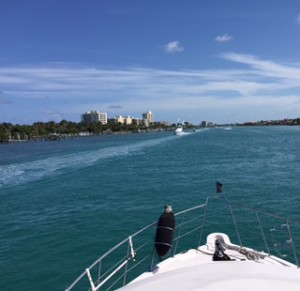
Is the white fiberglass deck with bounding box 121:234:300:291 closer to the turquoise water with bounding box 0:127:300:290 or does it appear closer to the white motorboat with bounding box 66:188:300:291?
the white motorboat with bounding box 66:188:300:291

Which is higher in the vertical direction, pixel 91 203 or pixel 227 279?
pixel 227 279

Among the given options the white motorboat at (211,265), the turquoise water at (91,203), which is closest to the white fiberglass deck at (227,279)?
the white motorboat at (211,265)

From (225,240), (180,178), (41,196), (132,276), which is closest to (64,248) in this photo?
(132,276)

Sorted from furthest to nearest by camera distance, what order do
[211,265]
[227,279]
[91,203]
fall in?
[91,203] → [211,265] → [227,279]

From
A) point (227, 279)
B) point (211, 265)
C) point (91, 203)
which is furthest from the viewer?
point (91, 203)

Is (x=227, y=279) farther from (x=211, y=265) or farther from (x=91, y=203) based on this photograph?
(x=91, y=203)

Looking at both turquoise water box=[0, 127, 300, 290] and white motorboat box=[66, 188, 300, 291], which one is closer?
white motorboat box=[66, 188, 300, 291]

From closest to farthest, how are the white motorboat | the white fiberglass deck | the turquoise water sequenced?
the white fiberglass deck, the white motorboat, the turquoise water

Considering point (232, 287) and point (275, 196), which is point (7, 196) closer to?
point (275, 196)

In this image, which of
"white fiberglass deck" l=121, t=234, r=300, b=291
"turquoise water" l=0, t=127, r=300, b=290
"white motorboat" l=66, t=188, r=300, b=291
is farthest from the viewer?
"turquoise water" l=0, t=127, r=300, b=290

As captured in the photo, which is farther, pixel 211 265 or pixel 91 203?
pixel 91 203

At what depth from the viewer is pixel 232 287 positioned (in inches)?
217

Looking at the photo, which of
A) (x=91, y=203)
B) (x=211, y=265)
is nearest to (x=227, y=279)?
(x=211, y=265)

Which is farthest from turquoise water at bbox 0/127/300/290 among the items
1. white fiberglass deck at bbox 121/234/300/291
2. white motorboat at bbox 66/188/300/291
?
white fiberglass deck at bbox 121/234/300/291
